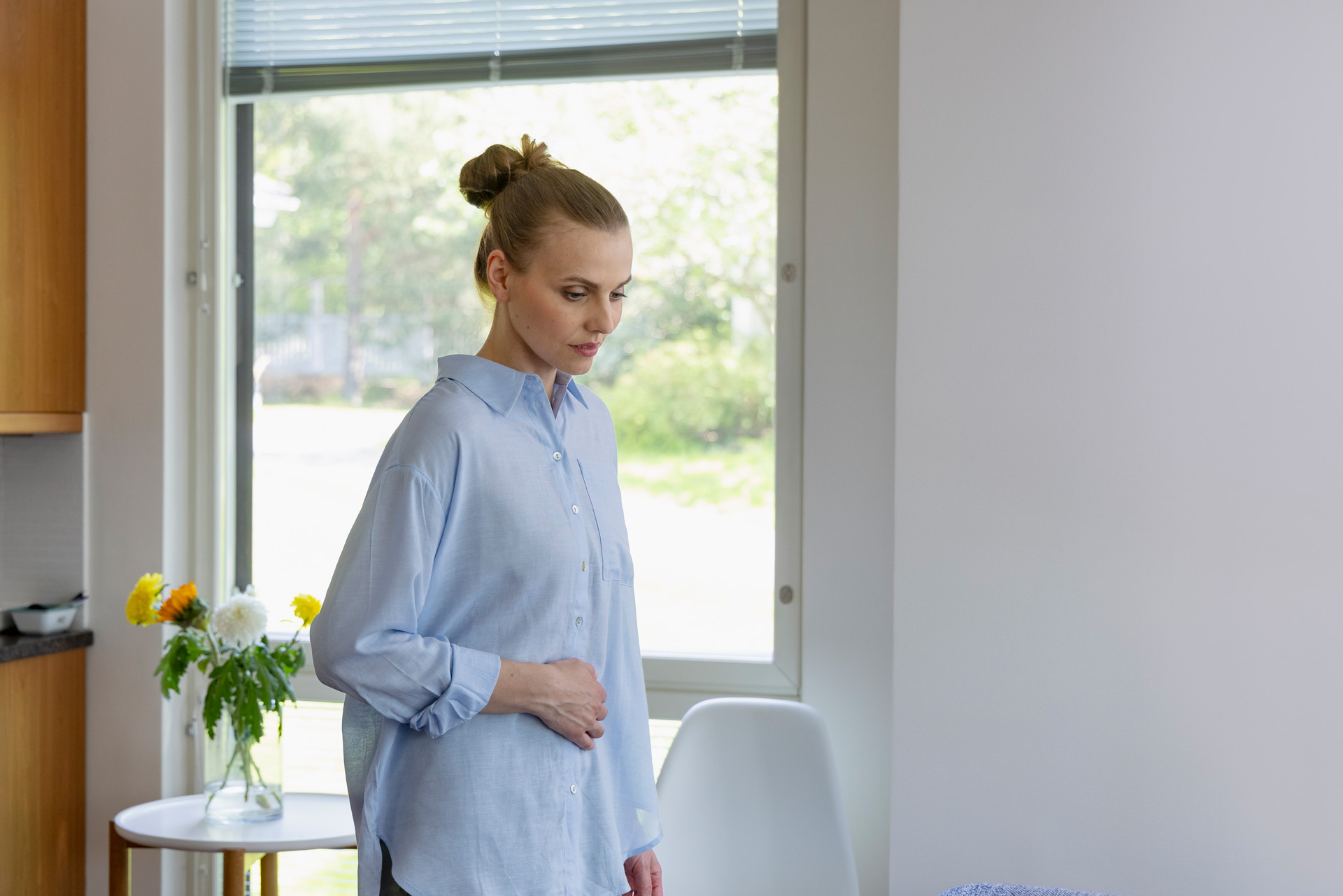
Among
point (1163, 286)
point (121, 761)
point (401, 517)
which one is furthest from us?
point (121, 761)

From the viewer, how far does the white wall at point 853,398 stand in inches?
85.0

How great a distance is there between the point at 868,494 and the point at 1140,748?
676 mm

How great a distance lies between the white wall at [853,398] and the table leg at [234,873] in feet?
3.78

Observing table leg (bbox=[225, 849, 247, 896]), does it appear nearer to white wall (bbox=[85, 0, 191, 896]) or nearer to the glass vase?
the glass vase

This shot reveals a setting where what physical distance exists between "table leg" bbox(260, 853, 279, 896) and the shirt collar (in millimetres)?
1484

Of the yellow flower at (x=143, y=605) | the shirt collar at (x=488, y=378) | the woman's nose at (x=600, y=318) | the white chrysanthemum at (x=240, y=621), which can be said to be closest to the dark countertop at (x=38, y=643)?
the yellow flower at (x=143, y=605)

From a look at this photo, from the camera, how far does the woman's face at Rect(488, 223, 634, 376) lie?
1.20m

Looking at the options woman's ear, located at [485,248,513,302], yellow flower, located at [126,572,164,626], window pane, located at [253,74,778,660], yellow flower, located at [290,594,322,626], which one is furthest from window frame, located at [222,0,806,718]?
woman's ear, located at [485,248,513,302]

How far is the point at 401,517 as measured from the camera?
43.7 inches

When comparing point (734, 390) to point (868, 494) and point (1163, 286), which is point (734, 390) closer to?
point (868, 494)

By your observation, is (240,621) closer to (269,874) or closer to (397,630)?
(269,874)

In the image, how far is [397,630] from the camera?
1.11 metres

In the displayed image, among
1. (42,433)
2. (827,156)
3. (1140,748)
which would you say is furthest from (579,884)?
(42,433)

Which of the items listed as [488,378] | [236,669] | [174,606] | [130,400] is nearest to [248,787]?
[236,669]
